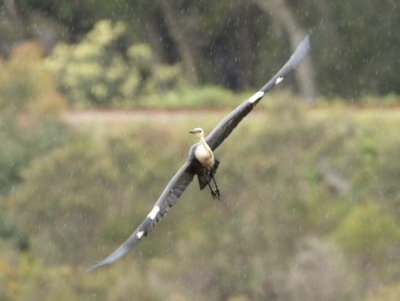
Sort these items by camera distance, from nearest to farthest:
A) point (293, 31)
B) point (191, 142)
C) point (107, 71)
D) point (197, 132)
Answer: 1. point (197, 132)
2. point (191, 142)
3. point (107, 71)
4. point (293, 31)

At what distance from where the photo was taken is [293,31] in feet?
137

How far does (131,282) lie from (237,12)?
16.1 meters

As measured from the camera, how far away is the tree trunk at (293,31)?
137ft

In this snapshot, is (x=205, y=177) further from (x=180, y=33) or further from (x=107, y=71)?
(x=180, y=33)

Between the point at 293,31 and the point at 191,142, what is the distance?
27.9 feet

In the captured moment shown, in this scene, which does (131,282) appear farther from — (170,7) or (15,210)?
(170,7)

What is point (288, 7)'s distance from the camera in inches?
1690

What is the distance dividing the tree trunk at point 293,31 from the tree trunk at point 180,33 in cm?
180

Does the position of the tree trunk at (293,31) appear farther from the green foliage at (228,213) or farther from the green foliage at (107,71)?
the green foliage at (228,213)

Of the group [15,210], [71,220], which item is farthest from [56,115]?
[71,220]

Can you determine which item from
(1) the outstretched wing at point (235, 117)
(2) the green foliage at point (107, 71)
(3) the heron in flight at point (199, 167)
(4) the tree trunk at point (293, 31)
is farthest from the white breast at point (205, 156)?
(4) the tree trunk at point (293, 31)

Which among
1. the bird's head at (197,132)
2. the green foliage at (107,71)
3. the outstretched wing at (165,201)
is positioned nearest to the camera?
the outstretched wing at (165,201)

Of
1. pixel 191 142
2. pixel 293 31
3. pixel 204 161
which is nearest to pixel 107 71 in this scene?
pixel 293 31

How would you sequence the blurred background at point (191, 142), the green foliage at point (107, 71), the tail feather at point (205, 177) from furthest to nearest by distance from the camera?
the green foliage at point (107, 71) < the blurred background at point (191, 142) < the tail feather at point (205, 177)
